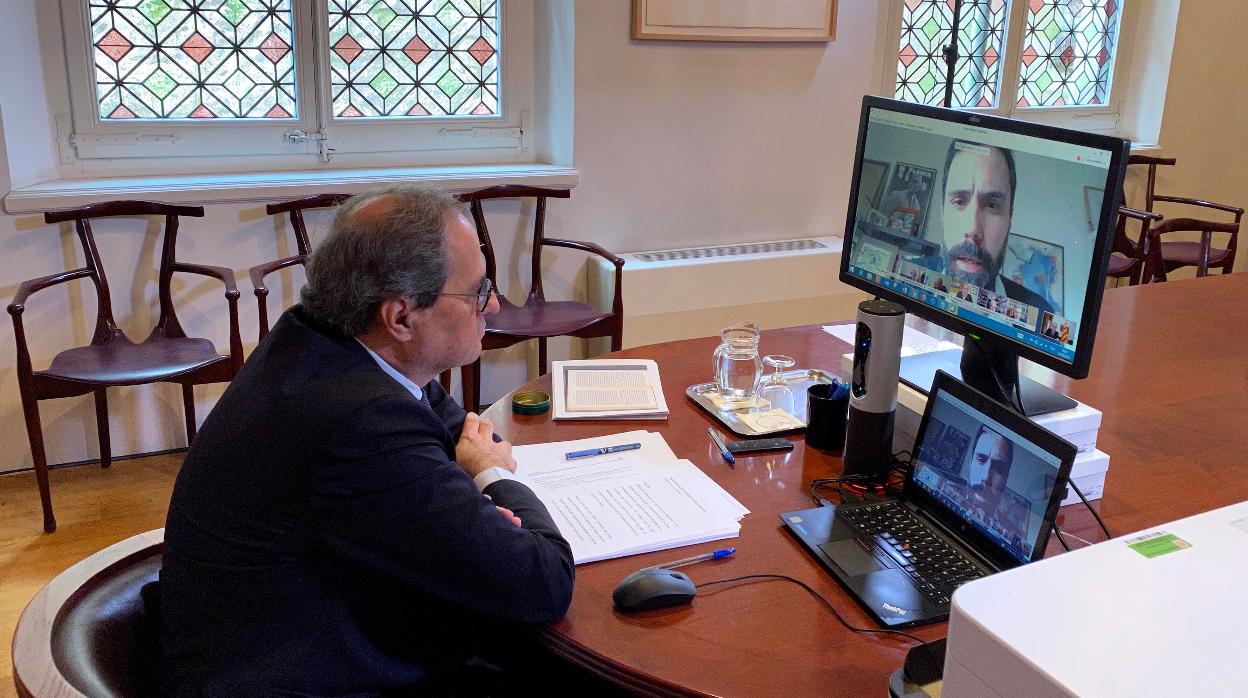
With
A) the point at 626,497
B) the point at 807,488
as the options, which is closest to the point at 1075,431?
the point at 807,488

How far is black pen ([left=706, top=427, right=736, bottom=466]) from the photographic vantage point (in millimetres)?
1709

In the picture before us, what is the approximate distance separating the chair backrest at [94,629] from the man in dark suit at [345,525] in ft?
0.12

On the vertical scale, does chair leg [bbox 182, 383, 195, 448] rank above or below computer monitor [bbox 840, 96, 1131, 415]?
below

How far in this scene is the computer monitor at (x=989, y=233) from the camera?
1.45 m

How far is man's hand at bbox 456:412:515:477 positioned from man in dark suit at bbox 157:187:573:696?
133 millimetres

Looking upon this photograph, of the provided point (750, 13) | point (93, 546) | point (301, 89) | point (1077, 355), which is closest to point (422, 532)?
point (1077, 355)

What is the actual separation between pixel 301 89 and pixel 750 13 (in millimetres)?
1584

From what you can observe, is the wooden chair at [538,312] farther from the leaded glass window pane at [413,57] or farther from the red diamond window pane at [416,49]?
the red diamond window pane at [416,49]

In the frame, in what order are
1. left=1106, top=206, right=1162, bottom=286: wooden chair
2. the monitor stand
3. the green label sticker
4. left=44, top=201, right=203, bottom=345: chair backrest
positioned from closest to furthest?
the green label sticker, the monitor stand, left=44, top=201, right=203, bottom=345: chair backrest, left=1106, top=206, right=1162, bottom=286: wooden chair

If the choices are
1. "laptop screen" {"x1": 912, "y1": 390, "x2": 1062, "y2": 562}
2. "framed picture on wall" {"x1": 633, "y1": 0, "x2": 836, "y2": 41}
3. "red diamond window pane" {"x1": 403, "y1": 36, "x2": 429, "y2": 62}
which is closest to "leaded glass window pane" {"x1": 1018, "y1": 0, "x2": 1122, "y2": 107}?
"framed picture on wall" {"x1": 633, "y1": 0, "x2": 836, "y2": 41}

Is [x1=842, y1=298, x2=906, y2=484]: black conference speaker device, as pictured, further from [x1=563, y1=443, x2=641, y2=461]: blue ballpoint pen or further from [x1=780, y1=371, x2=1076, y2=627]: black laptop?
[x1=563, y1=443, x2=641, y2=461]: blue ballpoint pen

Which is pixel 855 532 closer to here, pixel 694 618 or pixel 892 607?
pixel 892 607

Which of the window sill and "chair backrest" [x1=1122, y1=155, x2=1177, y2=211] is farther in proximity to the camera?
"chair backrest" [x1=1122, y1=155, x2=1177, y2=211]

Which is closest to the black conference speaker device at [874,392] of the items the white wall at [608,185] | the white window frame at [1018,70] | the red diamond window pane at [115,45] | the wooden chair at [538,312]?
the wooden chair at [538,312]
